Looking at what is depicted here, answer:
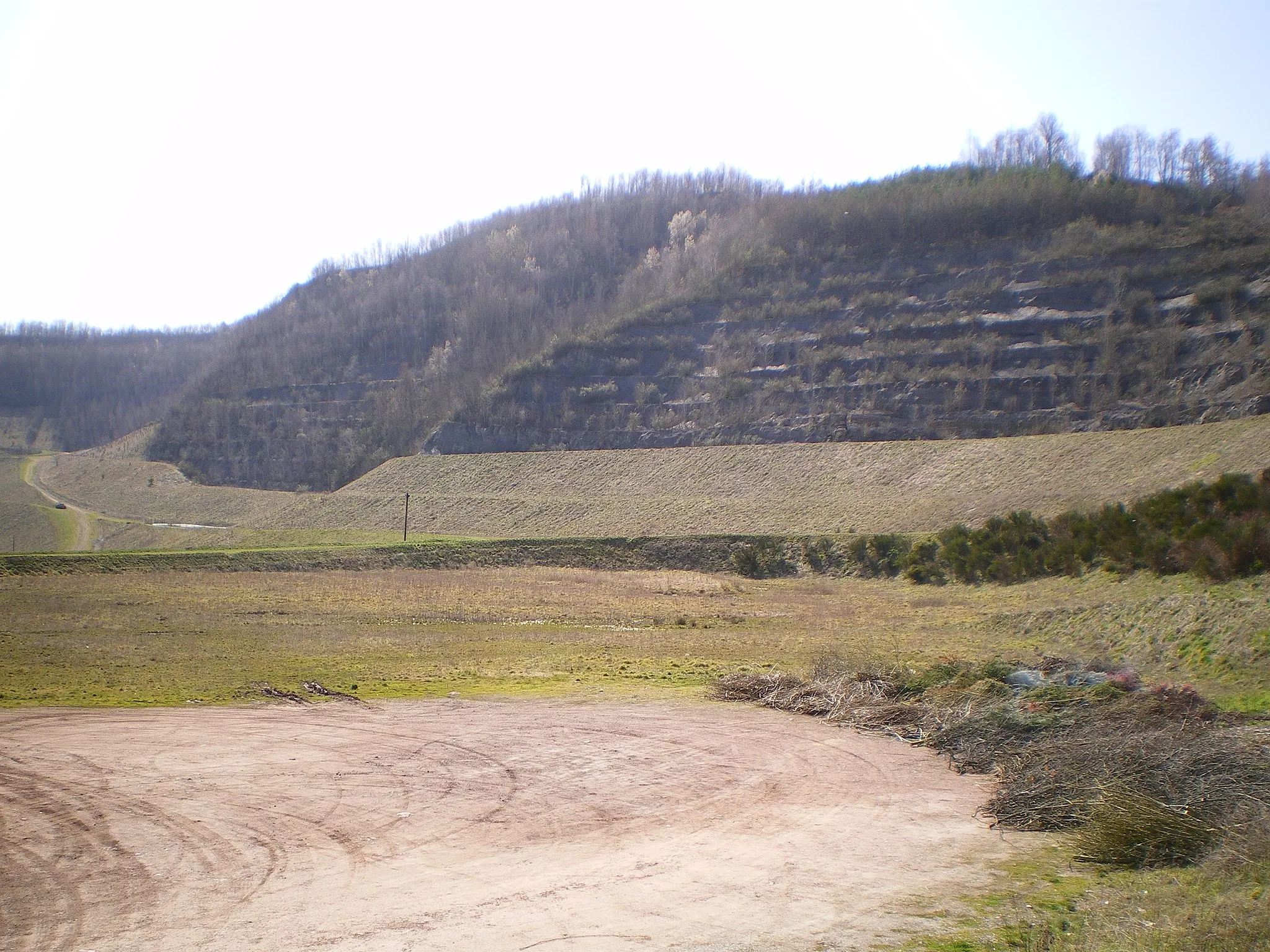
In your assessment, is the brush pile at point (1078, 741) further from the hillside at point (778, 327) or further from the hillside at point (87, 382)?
the hillside at point (87, 382)

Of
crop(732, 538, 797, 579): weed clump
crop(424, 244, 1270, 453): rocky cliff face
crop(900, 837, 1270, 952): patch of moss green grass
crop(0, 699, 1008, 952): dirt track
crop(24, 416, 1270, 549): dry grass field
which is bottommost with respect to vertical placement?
crop(732, 538, 797, 579): weed clump

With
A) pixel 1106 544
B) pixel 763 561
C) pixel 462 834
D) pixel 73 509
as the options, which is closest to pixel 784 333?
pixel 763 561

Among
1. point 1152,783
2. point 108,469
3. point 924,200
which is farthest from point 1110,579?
point 108,469

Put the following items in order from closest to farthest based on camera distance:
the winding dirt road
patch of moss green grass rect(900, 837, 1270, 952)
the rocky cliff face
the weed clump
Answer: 1. patch of moss green grass rect(900, 837, 1270, 952)
2. the weed clump
3. the rocky cliff face
4. the winding dirt road

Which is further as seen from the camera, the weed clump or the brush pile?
the weed clump

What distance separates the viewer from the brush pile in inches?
380

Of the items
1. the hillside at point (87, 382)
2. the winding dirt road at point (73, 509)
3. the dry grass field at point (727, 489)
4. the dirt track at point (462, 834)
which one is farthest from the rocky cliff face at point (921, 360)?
the hillside at point (87, 382)

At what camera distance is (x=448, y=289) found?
13325 centimetres

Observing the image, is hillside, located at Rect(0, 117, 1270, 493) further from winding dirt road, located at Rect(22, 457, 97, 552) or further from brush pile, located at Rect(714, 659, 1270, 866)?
brush pile, located at Rect(714, 659, 1270, 866)

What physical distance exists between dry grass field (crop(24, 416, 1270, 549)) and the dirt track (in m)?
36.4

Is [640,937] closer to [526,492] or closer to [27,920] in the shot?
[27,920]

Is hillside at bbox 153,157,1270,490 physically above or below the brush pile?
above

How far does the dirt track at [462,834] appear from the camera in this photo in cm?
818

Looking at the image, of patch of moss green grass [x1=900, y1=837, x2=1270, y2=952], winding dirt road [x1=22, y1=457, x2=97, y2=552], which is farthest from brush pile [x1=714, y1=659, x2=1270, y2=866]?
winding dirt road [x1=22, y1=457, x2=97, y2=552]
